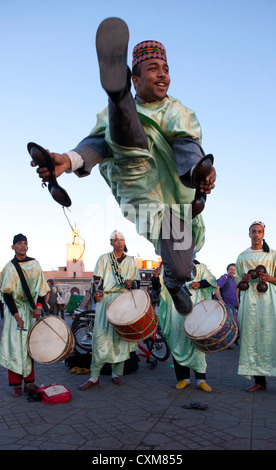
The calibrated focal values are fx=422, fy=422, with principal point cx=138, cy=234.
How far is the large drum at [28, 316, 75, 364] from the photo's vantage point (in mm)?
4957

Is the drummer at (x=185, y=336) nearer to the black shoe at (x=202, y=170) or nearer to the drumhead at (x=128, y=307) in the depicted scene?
the drumhead at (x=128, y=307)

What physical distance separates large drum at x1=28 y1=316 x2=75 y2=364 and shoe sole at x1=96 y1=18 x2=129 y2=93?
3.62 metres

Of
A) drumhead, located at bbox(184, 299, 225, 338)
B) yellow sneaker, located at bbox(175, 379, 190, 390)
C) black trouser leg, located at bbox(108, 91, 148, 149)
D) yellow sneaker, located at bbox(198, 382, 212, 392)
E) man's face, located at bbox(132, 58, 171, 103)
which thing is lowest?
yellow sneaker, located at bbox(175, 379, 190, 390)

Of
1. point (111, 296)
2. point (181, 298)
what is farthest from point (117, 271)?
point (181, 298)

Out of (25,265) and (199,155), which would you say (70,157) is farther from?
(25,265)

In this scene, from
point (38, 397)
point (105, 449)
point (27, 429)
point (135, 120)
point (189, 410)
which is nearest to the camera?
point (135, 120)

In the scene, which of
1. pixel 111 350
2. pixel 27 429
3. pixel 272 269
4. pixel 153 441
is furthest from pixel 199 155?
pixel 111 350

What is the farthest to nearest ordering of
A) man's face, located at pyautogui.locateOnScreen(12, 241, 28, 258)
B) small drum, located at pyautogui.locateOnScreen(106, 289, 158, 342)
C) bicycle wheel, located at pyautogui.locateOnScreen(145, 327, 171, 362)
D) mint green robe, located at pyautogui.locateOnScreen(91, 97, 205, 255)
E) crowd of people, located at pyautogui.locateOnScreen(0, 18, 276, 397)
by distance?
bicycle wheel, located at pyautogui.locateOnScreen(145, 327, 171, 362) → man's face, located at pyautogui.locateOnScreen(12, 241, 28, 258) → small drum, located at pyautogui.locateOnScreen(106, 289, 158, 342) → mint green robe, located at pyautogui.locateOnScreen(91, 97, 205, 255) → crowd of people, located at pyautogui.locateOnScreen(0, 18, 276, 397)

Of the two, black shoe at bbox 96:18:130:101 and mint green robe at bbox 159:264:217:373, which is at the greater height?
black shoe at bbox 96:18:130:101

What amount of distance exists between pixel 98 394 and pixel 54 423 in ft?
4.35

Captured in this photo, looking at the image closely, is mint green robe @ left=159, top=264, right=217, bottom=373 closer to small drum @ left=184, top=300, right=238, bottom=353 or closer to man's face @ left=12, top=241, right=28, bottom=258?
small drum @ left=184, top=300, right=238, bottom=353

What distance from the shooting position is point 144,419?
3.79 m

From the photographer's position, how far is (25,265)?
5309mm

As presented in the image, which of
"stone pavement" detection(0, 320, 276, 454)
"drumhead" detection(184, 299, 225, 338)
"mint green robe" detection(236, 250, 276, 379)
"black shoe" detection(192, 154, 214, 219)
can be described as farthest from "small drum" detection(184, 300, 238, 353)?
"black shoe" detection(192, 154, 214, 219)
